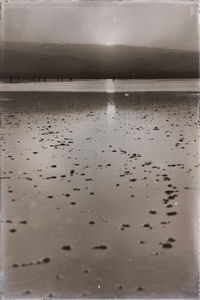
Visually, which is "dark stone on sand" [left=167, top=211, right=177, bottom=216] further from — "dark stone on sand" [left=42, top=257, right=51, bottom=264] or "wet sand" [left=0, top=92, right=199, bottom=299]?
"dark stone on sand" [left=42, top=257, right=51, bottom=264]

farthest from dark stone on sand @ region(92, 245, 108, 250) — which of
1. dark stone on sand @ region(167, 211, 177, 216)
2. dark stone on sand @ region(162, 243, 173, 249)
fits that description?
dark stone on sand @ region(167, 211, 177, 216)

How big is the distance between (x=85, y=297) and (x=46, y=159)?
1330 centimetres

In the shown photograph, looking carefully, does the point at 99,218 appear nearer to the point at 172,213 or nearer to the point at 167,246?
the point at 172,213

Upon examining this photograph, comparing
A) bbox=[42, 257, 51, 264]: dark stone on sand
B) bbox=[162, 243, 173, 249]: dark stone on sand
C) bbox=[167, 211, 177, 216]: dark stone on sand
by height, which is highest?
bbox=[167, 211, 177, 216]: dark stone on sand

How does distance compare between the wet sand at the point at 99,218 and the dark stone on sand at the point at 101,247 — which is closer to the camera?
the wet sand at the point at 99,218

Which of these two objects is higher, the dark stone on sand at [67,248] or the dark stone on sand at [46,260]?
the dark stone on sand at [67,248]

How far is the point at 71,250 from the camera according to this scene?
1005 centimetres

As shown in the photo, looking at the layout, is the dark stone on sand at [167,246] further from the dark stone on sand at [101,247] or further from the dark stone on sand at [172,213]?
the dark stone on sand at [172,213]

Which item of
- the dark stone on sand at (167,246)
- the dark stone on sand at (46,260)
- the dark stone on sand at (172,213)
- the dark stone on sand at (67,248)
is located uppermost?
the dark stone on sand at (172,213)

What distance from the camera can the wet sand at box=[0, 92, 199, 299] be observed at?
8.52m

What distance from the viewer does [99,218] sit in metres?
12.4

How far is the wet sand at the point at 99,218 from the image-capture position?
852 cm

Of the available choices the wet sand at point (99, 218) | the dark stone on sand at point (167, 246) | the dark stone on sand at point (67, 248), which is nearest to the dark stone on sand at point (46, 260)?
the wet sand at point (99, 218)

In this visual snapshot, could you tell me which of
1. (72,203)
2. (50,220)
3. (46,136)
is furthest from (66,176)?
(46,136)
